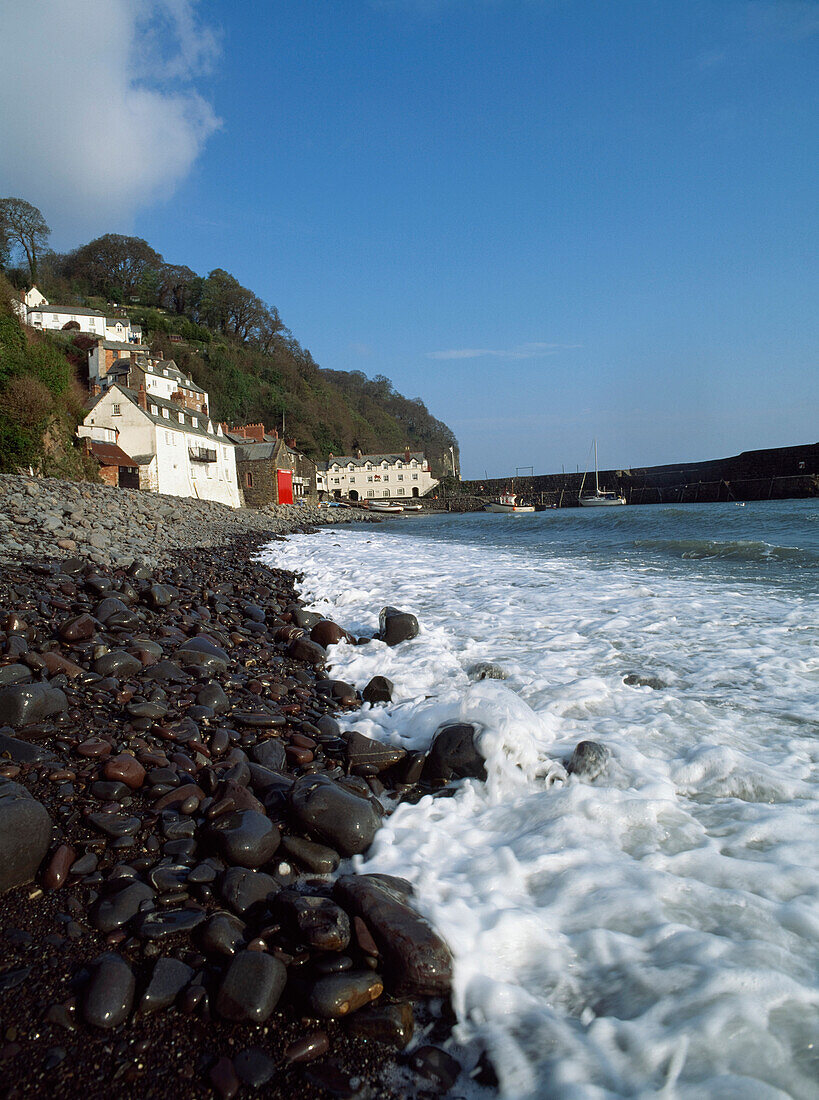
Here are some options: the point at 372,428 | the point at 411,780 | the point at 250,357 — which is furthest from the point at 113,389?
the point at 372,428

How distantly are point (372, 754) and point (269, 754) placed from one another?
69 cm

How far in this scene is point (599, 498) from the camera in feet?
234

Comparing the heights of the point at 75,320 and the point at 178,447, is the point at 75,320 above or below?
above

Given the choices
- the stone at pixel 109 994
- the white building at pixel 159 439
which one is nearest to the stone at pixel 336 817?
the stone at pixel 109 994

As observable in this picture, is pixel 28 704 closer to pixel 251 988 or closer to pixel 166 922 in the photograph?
pixel 166 922

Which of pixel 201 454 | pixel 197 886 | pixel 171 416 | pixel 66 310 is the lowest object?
pixel 197 886

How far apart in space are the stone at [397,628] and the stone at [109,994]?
457cm

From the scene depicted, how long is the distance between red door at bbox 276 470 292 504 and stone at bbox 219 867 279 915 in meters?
48.5

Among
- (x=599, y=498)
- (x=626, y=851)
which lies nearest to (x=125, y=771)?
(x=626, y=851)

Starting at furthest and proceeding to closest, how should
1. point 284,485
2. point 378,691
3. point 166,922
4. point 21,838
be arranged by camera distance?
point 284,485 → point 378,691 → point 21,838 → point 166,922

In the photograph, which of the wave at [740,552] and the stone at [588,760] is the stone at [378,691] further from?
the wave at [740,552]

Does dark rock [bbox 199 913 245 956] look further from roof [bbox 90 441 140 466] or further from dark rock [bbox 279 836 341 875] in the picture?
roof [bbox 90 441 140 466]

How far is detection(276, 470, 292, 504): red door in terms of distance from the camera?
49.8m

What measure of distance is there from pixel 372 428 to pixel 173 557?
98.7m
